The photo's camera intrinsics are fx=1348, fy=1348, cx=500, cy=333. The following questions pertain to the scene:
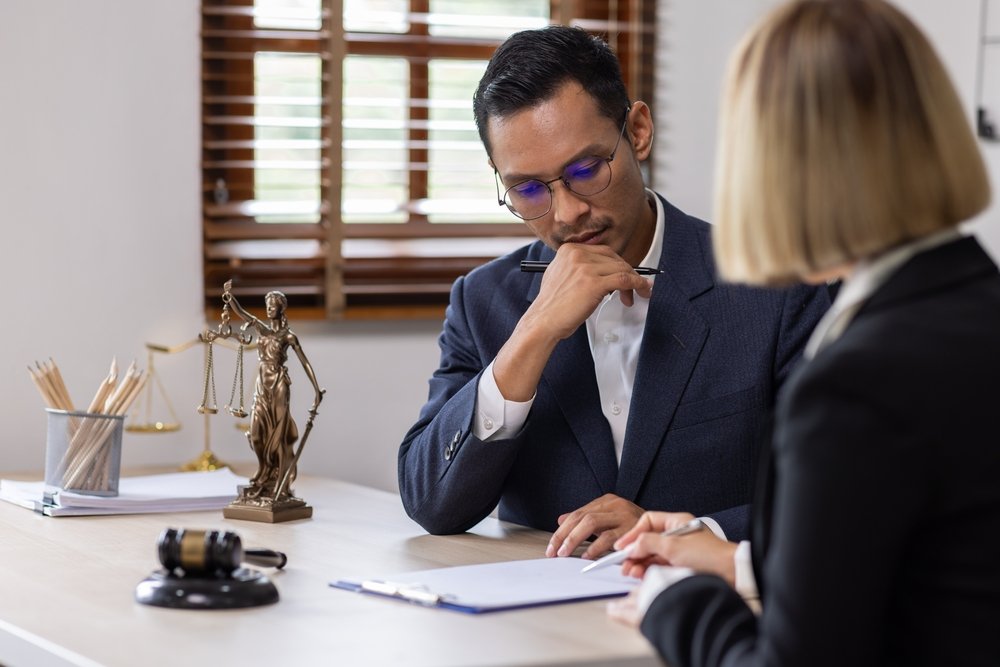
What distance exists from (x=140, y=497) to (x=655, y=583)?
1171mm

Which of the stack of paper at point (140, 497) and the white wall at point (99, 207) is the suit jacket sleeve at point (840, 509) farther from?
the white wall at point (99, 207)

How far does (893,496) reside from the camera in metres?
1.04

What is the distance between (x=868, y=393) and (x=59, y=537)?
4.53 ft

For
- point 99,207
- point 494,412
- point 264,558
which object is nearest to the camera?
point 264,558

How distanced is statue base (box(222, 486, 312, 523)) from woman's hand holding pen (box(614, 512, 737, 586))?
2.28 ft

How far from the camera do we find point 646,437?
2123 mm

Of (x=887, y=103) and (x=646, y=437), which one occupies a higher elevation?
(x=887, y=103)

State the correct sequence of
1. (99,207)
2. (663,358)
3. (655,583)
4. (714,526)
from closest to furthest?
(655,583)
(714,526)
(663,358)
(99,207)

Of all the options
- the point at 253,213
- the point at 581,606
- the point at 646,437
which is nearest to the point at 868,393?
the point at 581,606

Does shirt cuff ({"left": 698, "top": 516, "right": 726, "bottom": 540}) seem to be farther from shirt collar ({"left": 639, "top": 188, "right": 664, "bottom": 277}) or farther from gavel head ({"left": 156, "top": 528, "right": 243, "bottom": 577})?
gavel head ({"left": 156, "top": 528, "right": 243, "bottom": 577})

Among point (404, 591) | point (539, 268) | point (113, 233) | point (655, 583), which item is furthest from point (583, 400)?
point (113, 233)

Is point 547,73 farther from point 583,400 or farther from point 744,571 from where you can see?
point 744,571

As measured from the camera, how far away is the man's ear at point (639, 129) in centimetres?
226

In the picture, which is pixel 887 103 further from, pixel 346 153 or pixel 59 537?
pixel 346 153
